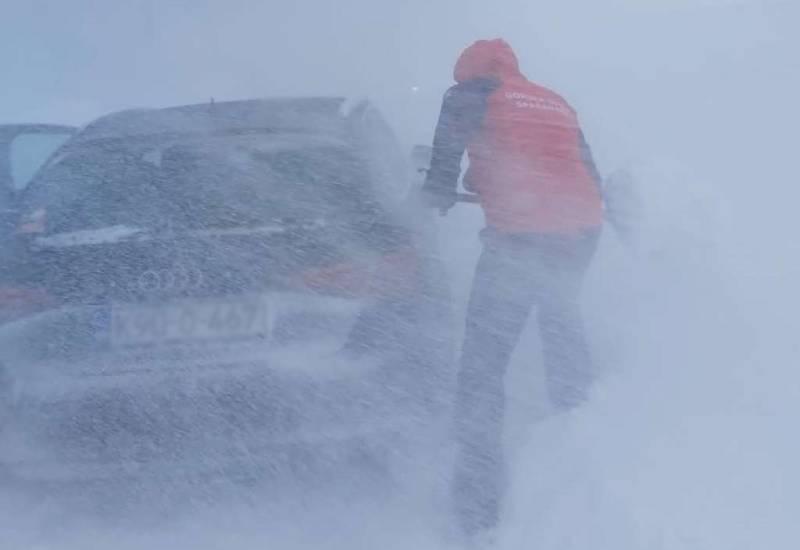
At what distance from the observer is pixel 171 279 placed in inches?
152

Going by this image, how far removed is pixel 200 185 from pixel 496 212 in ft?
3.57

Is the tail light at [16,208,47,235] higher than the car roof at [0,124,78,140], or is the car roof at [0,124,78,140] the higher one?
the tail light at [16,208,47,235]

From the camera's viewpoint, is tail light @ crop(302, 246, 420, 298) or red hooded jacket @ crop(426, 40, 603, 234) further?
red hooded jacket @ crop(426, 40, 603, 234)

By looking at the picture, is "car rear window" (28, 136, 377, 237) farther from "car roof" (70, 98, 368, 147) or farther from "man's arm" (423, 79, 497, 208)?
"man's arm" (423, 79, 497, 208)

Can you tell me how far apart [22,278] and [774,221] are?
13.5ft

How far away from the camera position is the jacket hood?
161 inches

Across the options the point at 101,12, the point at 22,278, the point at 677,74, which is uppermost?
the point at 22,278

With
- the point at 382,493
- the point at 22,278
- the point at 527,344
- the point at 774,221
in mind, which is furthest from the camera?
the point at 774,221

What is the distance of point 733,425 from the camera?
4.41 meters

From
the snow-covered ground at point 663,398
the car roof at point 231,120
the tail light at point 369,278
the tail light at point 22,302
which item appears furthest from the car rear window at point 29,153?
the tail light at point 369,278

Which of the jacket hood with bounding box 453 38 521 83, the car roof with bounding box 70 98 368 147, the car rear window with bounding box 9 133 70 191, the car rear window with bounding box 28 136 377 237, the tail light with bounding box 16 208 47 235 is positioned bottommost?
the car rear window with bounding box 9 133 70 191

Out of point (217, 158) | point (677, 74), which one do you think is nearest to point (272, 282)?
point (217, 158)

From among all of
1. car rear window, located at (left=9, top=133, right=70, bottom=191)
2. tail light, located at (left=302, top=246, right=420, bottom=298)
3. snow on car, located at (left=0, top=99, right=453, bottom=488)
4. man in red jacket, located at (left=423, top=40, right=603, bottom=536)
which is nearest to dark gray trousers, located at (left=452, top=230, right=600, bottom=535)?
man in red jacket, located at (left=423, top=40, right=603, bottom=536)

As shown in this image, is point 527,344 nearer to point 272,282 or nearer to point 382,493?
point 382,493
